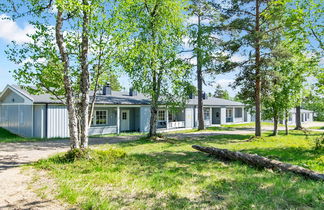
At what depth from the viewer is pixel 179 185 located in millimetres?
4938

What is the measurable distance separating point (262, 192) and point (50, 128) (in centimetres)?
1370

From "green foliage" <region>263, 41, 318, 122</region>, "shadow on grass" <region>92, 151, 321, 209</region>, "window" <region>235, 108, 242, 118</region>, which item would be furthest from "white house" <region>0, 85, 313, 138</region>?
"window" <region>235, 108, 242, 118</region>

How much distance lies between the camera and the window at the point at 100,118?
57.5 ft

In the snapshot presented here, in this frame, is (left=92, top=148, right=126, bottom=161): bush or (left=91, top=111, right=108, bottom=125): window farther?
(left=91, top=111, right=108, bottom=125): window

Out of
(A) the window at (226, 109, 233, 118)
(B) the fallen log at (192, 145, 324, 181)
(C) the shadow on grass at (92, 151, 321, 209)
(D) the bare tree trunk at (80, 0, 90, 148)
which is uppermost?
(D) the bare tree trunk at (80, 0, 90, 148)

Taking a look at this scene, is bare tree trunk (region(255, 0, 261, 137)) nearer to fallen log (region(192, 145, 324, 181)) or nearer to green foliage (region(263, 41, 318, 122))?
green foliage (region(263, 41, 318, 122))

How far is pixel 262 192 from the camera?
451 centimetres

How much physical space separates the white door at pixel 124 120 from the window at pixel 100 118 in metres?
1.73

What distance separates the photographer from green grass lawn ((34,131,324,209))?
13.0 ft

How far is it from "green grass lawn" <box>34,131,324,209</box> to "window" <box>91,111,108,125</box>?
10.4 metres

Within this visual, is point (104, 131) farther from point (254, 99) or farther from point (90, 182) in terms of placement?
point (90, 182)

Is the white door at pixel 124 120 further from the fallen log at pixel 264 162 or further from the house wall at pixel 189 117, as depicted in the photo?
the fallen log at pixel 264 162

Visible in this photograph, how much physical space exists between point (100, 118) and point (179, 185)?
14004mm

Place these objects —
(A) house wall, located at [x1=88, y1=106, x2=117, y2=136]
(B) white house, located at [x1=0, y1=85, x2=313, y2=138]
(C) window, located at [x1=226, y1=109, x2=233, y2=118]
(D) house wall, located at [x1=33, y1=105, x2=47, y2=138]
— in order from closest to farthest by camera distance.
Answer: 1. (D) house wall, located at [x1=33, y1=105, x2=47, y2=138]
2. (B) white house, located at [x1=0, y1=85, x2=313, y2=138]
3. (A) house wall, located at [x1=88, y1=106, x2=117, y2=136]
4. (C) window, located at [x1=226, y1=109, x2=233, y2=118]
